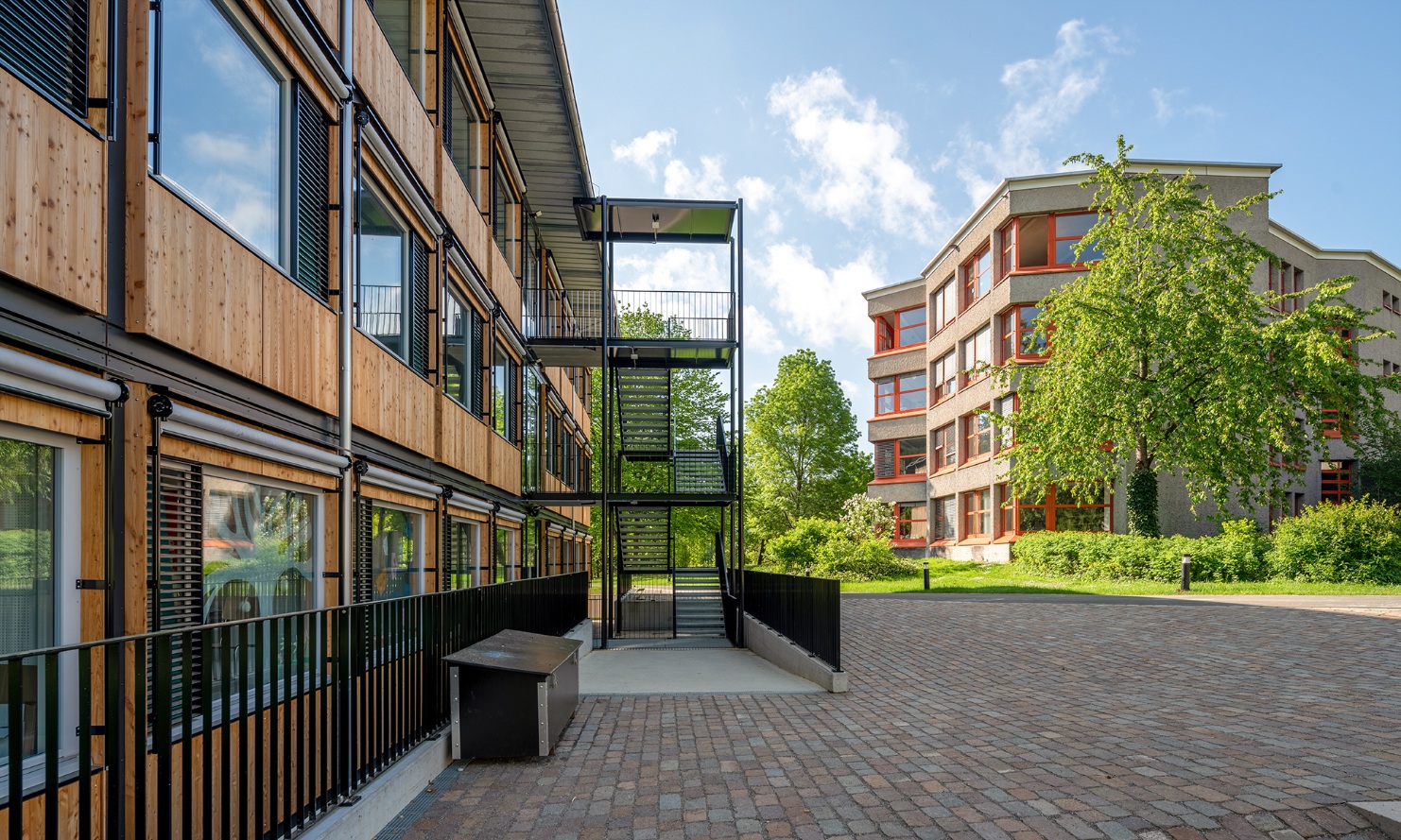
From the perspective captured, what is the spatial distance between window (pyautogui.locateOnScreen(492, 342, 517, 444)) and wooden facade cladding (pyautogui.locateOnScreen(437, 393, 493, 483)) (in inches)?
37.0

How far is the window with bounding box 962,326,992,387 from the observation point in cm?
3994

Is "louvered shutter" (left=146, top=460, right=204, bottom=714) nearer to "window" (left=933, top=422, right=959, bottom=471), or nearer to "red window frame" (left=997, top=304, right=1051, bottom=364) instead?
"red window frame" (left=997, top=304, right=1051, bottom=364)

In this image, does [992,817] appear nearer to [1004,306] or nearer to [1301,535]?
[1301,535]

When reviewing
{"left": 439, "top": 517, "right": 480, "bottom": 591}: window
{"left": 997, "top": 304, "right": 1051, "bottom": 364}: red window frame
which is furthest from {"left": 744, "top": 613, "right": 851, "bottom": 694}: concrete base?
{"left": 997, "top": 304, "right": 1051, "bottom": 364}: red window frame

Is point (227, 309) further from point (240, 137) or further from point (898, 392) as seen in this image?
point (898, 392)

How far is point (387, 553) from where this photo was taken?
10828mm

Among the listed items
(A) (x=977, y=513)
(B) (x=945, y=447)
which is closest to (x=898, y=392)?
(B) (x=945, y=447)

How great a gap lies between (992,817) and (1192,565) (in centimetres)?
2484

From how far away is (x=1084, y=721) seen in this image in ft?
29.1

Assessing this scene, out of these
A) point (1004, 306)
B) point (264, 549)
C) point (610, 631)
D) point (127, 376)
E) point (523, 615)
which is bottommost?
point (610, 631)

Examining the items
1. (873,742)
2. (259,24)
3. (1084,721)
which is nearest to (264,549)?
(259,24)

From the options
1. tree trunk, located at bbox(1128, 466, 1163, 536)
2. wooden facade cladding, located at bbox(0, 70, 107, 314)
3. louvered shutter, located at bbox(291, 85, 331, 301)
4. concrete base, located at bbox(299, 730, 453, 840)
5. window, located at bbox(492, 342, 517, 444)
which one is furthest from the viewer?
tree trunk, located at bbox(1128, 466, 1163, 536)

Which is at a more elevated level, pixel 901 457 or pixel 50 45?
pixel 50 45

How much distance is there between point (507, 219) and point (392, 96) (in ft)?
27.7
